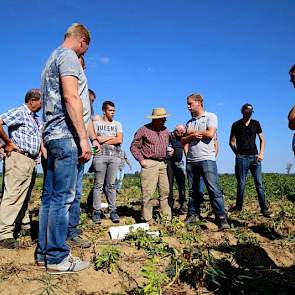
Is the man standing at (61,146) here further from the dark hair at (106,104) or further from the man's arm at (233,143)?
the man's arm at (233,143)

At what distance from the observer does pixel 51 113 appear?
349 cm

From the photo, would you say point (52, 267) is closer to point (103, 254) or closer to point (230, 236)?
point (103, 254)

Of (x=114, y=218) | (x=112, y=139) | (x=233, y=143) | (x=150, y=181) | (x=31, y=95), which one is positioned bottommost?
(x=114, y=218)

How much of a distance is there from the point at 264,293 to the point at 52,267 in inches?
76.5

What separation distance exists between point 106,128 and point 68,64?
3.00m

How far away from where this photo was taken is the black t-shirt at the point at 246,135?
23.3ft

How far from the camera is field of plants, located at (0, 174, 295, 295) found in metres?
3.05

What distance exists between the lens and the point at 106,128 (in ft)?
20.7

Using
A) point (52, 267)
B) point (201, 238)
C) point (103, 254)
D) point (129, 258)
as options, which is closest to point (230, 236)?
point (201, 238)

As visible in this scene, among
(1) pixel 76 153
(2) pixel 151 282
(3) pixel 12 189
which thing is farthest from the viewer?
(3) pixel 12 189

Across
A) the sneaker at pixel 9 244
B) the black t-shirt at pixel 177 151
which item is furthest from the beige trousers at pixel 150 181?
the sneaker at pixel 9 244

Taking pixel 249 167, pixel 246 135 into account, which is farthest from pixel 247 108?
pixel 249 167

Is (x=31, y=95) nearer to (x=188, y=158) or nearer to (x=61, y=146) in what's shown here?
(x=61, y=146)

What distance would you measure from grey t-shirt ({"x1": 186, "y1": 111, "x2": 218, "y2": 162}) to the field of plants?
1115 mm
